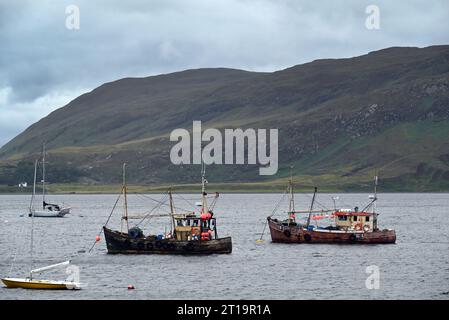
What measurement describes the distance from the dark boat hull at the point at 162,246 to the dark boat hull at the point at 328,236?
749 inches

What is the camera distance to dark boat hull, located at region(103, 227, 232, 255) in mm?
116875

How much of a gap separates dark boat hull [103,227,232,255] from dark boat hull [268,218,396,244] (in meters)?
19.0

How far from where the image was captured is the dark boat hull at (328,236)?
135375 millimetres

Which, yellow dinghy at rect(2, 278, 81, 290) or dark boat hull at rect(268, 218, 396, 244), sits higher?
dark boat hull at rect(268, 218, 396, 244)

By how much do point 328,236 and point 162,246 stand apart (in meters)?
30.0

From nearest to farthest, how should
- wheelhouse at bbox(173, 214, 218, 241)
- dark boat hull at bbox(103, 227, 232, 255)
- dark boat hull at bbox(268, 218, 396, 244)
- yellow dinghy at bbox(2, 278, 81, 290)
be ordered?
yellow dinghy at bbox(2, 278, 81, 290) < dark boat hull at bbox(103, 227, 232, 255) < wheelhouse at bbox(173, 214, 218, 241) < dark boat hull at bbox(268, 218, 396, 244)

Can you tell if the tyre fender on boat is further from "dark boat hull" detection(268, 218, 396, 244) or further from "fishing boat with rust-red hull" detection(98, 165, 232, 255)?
"fishing boat with rust-red hull" detection(98, 165, 232, 255)

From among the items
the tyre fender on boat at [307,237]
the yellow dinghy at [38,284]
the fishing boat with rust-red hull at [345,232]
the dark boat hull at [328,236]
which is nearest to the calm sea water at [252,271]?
the yellow dinghy at [38,284]

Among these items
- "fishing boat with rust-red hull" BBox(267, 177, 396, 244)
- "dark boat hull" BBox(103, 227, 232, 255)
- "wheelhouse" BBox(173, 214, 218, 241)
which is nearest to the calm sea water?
"dark boat hull" BBox(103, 227, 232, 255)

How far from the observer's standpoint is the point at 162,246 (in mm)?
118062

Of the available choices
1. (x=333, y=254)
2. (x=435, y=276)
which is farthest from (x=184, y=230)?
(x=435, y=276)
